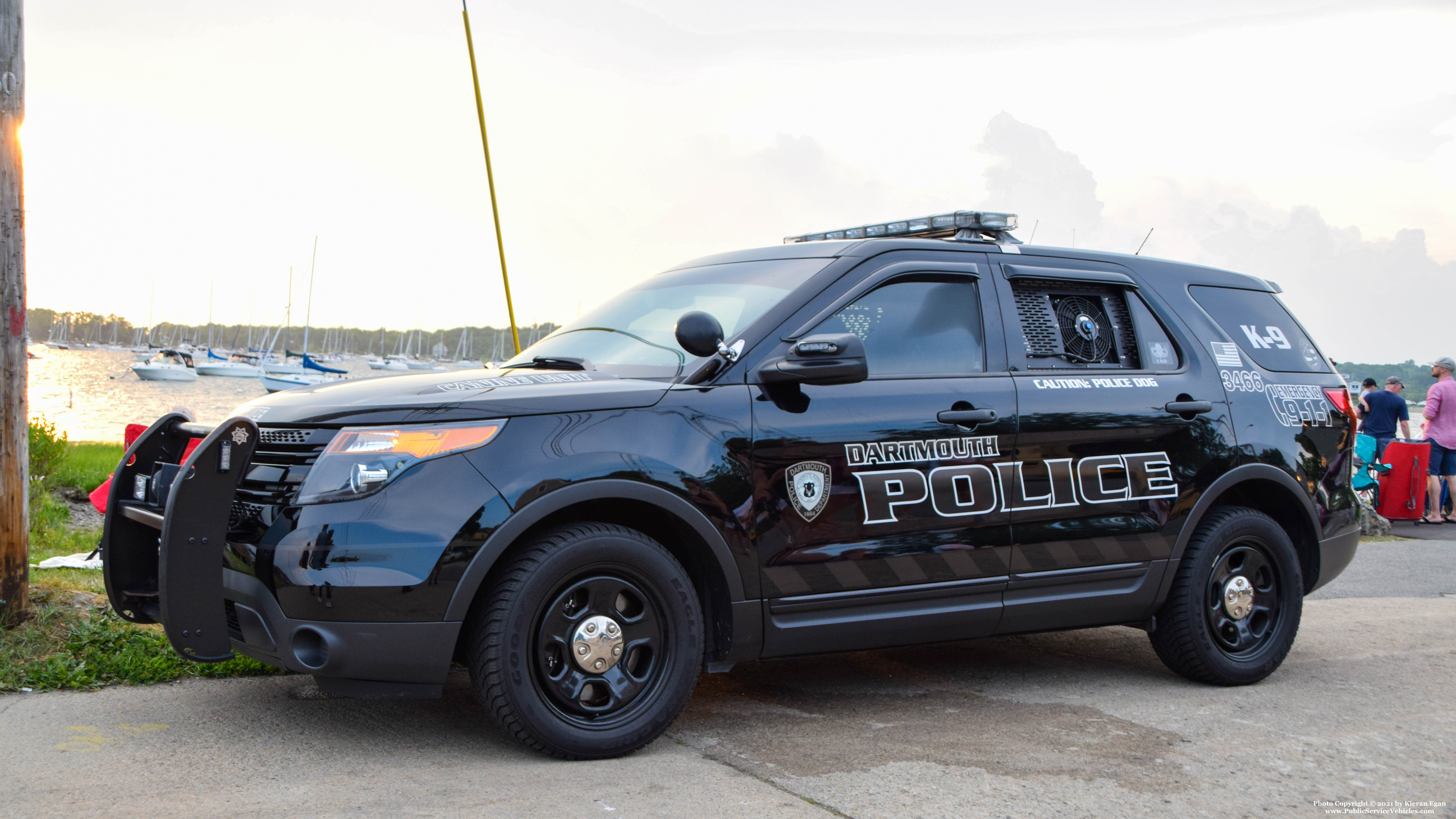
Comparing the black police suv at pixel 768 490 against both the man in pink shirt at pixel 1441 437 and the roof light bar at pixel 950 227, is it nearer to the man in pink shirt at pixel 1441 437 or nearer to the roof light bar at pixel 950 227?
the roof light bar at pixel 950 227

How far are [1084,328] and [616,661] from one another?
105 inches

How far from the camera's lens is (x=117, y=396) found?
2682 inches

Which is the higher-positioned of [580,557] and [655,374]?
[655,374]

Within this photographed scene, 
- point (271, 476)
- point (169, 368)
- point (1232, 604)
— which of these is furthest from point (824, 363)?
point (169, 368)

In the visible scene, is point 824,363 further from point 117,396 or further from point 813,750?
point 117,396

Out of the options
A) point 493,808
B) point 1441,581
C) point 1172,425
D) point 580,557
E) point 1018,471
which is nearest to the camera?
point 493,808

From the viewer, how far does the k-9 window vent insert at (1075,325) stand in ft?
16.1

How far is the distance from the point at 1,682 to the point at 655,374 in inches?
111

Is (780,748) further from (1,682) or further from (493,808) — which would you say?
(1,682)

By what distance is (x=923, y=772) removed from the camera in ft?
12.5

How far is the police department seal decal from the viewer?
413cm

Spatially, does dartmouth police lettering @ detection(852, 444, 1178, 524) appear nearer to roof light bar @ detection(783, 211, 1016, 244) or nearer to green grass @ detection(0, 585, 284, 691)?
roof light bar @ detection(783, 211, 1016, 244)

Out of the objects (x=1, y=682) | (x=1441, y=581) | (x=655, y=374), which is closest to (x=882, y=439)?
(x=655, y=374)

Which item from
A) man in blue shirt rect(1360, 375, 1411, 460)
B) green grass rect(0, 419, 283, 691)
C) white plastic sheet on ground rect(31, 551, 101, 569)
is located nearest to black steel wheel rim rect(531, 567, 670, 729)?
green grass rect(0, 419, 283, 691)
